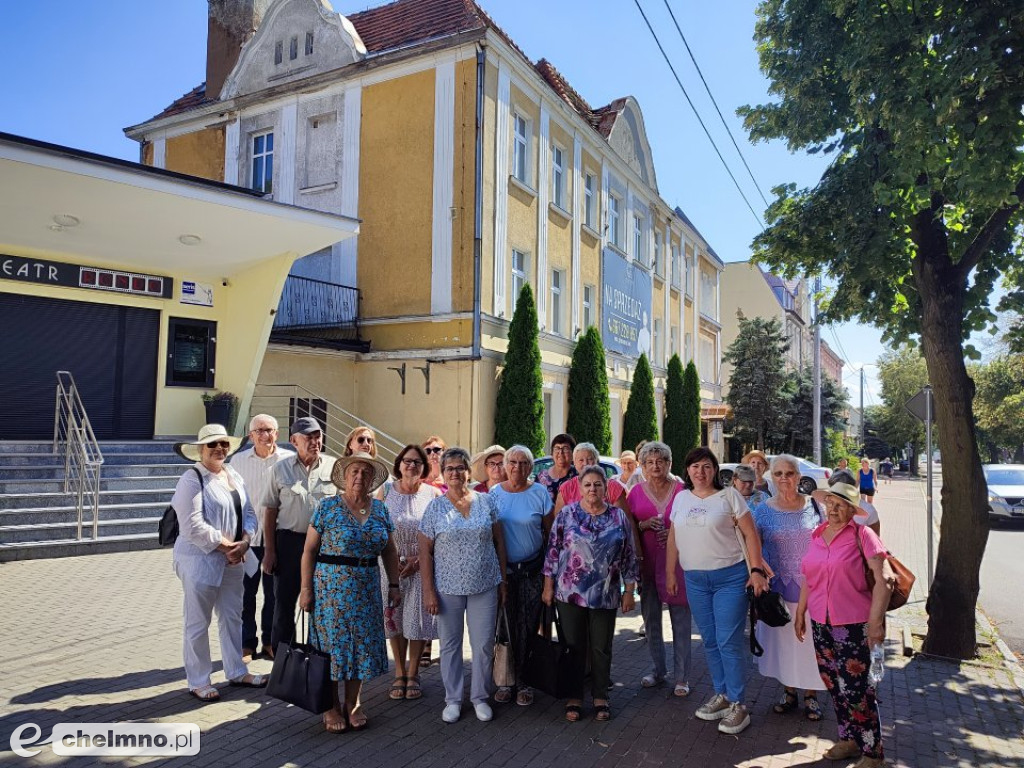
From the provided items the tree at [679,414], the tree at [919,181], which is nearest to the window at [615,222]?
the tree at [679,414]

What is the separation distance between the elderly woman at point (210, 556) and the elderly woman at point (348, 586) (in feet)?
2.81

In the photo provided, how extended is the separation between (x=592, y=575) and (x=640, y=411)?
1993 cm

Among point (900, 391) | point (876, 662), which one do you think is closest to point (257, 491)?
point (876, 662)

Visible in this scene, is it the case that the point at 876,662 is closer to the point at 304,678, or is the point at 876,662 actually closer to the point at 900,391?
the point at 304,678

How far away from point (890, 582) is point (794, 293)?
6440cm

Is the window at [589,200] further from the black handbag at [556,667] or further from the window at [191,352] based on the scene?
the black handbag at [556,667]

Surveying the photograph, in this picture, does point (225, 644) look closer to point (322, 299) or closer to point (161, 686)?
point (161, 686)

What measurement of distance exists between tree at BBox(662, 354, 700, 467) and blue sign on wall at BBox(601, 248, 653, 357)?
174 centimetres

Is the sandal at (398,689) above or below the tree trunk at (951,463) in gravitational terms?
below

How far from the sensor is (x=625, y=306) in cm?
2547

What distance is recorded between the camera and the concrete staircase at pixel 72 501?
9.46 metres

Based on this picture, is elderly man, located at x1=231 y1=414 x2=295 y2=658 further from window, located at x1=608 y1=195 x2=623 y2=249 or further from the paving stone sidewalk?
window, located at x1=608 y1=195 x2=623 y2=249

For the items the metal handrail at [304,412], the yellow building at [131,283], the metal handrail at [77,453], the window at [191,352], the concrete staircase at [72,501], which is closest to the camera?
the concrete staircase at [72,501]

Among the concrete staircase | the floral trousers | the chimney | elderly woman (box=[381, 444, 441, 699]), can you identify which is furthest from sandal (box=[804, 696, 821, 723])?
the chimney
